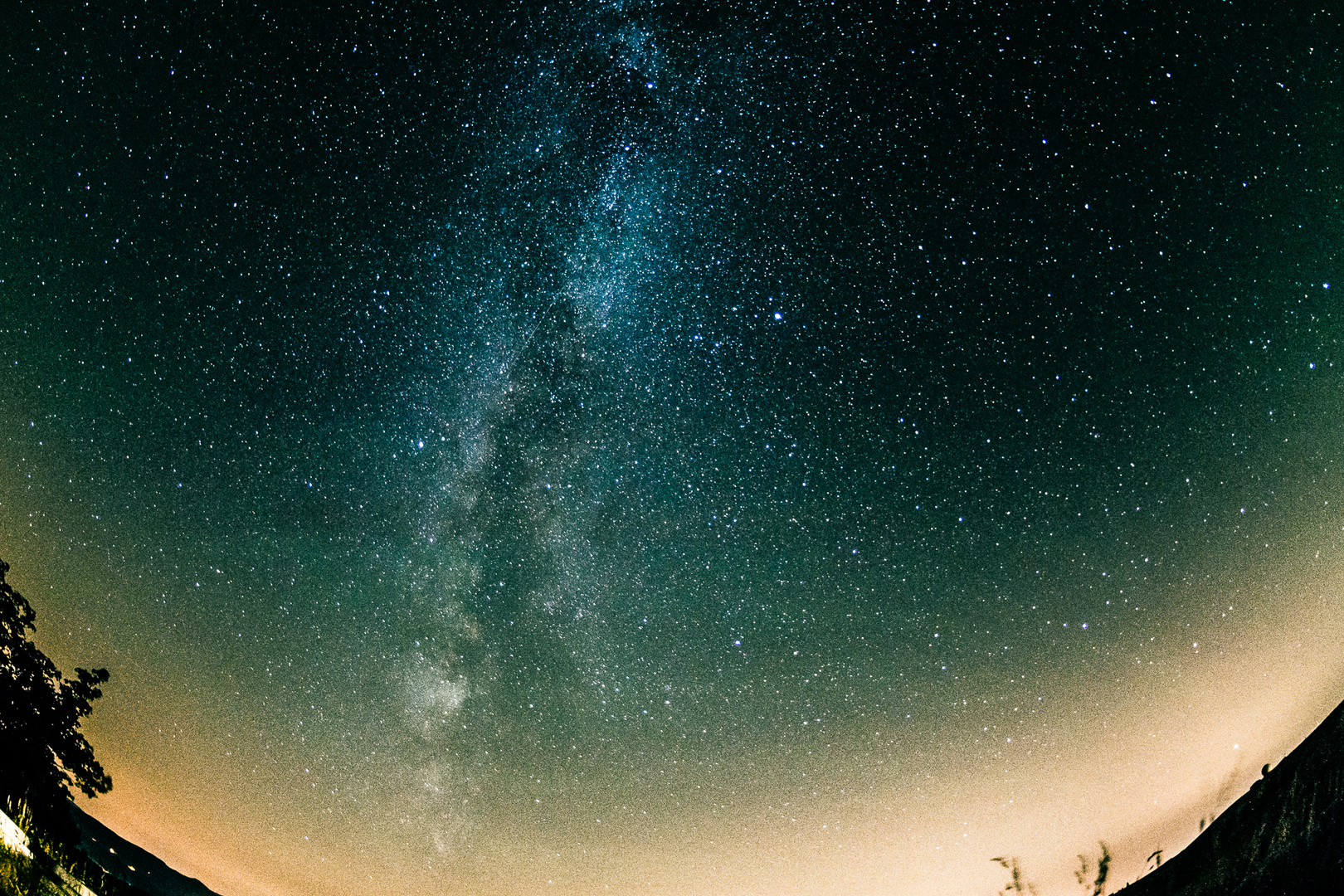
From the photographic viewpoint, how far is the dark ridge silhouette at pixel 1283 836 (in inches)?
613

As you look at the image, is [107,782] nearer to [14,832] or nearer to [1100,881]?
[14,832]

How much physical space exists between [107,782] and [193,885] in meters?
155

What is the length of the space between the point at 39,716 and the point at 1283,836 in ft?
94.2

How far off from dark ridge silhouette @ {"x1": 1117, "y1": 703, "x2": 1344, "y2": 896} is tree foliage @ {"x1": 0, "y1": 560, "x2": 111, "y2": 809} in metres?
24.2

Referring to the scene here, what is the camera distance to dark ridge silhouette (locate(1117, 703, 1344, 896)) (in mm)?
15578

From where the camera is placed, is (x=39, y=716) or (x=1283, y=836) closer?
(x=39, y=716)

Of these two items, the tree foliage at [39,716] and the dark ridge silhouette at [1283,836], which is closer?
the tree foliage at [39,716]

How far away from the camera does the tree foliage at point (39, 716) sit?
7.43 metres

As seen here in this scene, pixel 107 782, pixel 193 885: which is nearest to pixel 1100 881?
pixel 107 782

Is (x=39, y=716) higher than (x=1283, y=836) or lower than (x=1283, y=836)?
lower

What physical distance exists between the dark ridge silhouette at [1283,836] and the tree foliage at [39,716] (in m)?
24.2

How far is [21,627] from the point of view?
314 inches

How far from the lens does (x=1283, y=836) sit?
18.0m

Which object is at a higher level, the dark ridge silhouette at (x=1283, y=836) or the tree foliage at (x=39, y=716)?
the dark ridge silhouette at (x=1283, y=836)
